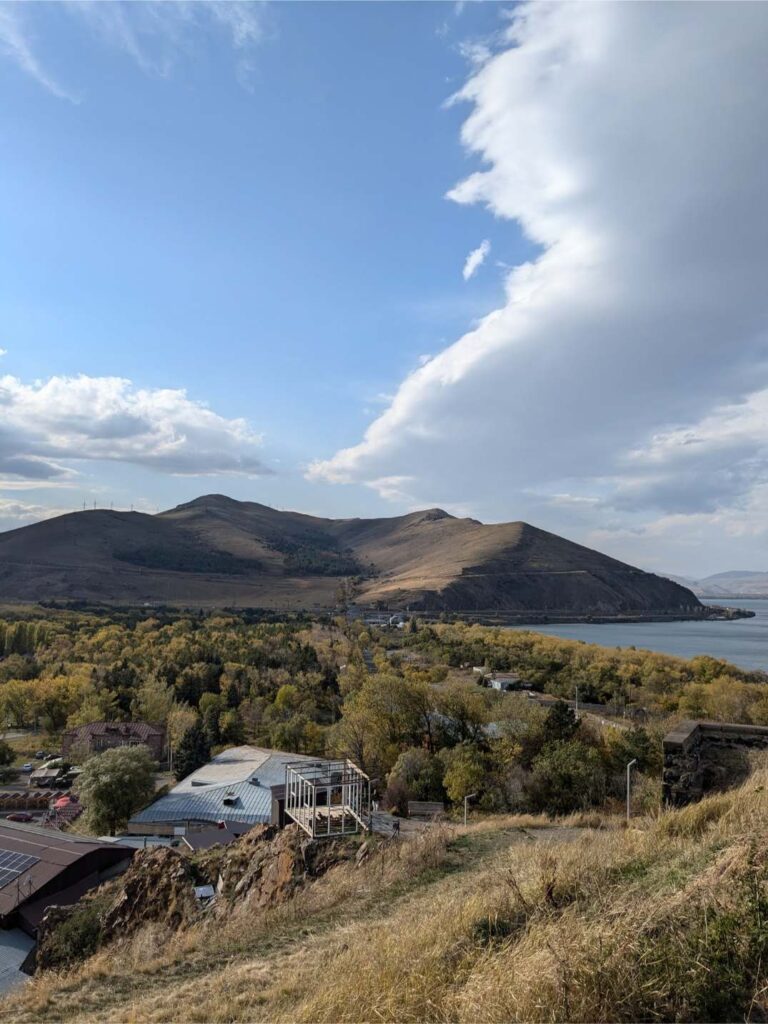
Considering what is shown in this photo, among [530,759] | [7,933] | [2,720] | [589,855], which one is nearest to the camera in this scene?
[589,855]

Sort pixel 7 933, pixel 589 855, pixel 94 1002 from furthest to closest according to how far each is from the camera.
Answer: pixel 7 933, pixel 589 855, pixel 94 1002

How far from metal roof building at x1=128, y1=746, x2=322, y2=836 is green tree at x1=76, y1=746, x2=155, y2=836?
1.80 feet

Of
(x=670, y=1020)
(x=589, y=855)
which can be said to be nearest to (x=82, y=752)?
(x=589, y=855)

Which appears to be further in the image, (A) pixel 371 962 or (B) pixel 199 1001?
(B) pixel 199 1001

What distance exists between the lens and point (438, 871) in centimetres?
867

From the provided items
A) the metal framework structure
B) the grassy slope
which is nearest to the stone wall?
the grassy slope

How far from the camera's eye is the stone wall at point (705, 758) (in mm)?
9344

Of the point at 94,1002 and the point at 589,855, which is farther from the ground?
the point at 589,855

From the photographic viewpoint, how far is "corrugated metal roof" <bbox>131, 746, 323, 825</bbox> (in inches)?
881

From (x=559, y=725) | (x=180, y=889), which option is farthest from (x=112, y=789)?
(x=559, y=725)

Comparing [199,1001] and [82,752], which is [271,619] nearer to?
[82,752]

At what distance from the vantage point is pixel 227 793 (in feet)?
78.7

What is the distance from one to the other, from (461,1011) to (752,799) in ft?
16.3

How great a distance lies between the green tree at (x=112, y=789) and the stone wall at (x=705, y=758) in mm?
18844
